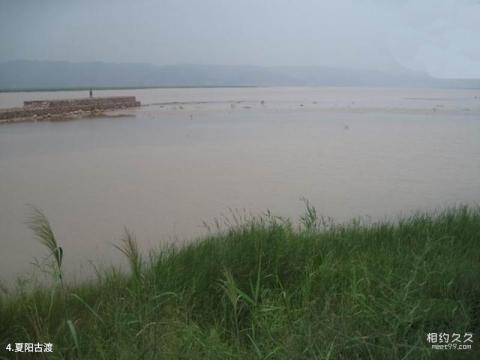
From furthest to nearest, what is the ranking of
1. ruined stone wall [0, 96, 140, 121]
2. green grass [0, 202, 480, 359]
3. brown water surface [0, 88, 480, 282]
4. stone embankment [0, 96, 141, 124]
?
ruined stone wall [0, 96, 140, 121], stone embankment [0, 96, 141, 124], brown water surface [0, 88, 480, 282], green grass [0, 202, 480, 359]

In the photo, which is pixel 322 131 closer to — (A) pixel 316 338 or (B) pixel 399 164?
(B) pixel 399 164

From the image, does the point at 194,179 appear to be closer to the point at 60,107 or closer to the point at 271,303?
the point at 271,303

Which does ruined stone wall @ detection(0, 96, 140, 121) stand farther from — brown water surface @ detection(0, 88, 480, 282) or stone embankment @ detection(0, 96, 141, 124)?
brown water surface @ detection(0, 88, 480, 282)

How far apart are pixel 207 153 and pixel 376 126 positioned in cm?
676

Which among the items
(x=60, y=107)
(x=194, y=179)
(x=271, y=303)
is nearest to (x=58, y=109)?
(x=60, y=107)

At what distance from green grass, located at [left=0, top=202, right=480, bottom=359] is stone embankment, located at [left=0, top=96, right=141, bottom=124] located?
1346cm

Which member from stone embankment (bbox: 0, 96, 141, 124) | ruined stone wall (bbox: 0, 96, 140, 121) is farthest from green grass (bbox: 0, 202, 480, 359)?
ruined stone wall (bbox: 0, 96, 140, 121)

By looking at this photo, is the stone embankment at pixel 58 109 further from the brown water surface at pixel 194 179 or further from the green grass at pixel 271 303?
the green grass at pixel 271 303

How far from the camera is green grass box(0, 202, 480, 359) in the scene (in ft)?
5.61

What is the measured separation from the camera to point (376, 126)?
43.6ft

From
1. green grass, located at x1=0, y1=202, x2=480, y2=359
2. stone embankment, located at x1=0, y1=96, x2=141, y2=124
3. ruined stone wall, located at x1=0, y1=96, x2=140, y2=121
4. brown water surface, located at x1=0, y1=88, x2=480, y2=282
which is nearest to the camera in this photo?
green grass, located at x1=0, y1=202, x2=480, y2=359

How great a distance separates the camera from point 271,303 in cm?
212

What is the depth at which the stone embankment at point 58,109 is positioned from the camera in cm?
1460

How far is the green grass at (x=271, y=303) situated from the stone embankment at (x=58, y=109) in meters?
13.5
